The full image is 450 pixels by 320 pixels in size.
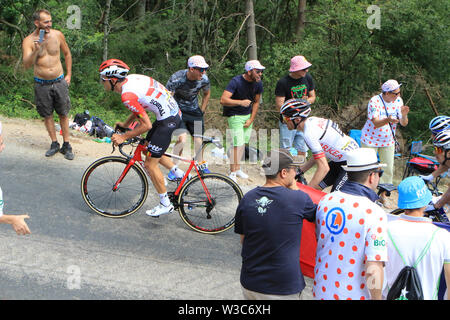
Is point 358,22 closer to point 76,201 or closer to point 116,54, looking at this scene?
point 116,54

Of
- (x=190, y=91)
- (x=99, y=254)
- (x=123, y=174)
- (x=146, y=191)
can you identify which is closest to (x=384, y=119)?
(x=190, y=91)

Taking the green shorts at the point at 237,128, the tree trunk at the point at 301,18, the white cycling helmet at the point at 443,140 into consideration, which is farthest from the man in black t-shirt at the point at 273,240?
the tree trunk at the point at 301,18

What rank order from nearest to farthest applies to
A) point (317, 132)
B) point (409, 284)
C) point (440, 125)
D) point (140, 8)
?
point (409, 284) < point (317, 132) < point (440, 125) < point (140, 8)

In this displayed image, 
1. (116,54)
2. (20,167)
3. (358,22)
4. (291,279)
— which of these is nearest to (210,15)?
(116,54)

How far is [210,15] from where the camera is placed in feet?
53.8

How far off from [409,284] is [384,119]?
190 inches

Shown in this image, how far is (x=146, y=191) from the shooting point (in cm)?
667

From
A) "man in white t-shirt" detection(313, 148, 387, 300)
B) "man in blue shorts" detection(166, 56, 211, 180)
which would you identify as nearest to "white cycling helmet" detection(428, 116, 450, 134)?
"man in white t-shirt" detection(313, 148, 387, 300)

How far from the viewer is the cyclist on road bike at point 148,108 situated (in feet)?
20.0

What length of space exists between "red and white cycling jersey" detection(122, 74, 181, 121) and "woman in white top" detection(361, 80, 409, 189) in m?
3.43

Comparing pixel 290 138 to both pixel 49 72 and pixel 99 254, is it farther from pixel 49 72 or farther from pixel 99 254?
pixel 49 72

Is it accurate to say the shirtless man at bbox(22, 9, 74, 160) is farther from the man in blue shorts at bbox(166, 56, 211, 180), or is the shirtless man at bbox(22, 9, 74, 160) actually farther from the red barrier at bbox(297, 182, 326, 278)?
the red barrier at bbox(297, 182, 326, 278)

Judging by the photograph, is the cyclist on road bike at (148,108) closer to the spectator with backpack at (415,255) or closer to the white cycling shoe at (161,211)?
the white cycling shoe at (161,211)

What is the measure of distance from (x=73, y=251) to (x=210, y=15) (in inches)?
483
